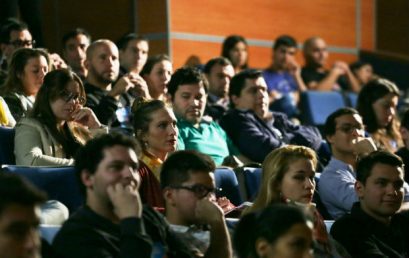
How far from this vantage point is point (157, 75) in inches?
258

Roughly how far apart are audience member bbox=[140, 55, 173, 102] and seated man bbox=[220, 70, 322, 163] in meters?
0.42

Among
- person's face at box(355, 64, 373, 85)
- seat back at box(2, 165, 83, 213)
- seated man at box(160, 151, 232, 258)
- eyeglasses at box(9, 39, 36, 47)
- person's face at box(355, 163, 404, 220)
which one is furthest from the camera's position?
person's face at box(355, 64, 373, 85)

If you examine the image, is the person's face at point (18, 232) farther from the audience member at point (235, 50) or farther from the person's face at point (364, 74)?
the person's face at point (364, 74)

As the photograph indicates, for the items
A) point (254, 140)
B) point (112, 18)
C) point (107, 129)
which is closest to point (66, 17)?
point (112, 18)

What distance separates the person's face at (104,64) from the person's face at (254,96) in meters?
0.82

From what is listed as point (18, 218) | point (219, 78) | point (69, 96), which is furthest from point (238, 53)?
point (18, 218)

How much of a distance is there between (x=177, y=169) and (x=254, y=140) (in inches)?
102

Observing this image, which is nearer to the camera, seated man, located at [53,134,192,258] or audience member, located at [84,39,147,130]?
seated man, located at [53,134,192,258]

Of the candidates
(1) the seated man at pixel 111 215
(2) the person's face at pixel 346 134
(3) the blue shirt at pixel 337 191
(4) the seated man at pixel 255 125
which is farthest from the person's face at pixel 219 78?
(1) the seated man at pixel 111 215

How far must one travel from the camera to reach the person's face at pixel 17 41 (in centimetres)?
670

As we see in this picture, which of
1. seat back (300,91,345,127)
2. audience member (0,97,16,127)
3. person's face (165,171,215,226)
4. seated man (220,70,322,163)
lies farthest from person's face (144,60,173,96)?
person's face (165,171,215,226)

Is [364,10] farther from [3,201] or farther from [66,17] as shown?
[3,201]

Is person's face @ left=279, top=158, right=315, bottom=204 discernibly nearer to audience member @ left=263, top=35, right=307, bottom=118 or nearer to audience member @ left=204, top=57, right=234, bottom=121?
audience member @ left=204, top=57, right=234, bottom=121

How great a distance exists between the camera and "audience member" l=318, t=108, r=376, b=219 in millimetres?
5391
